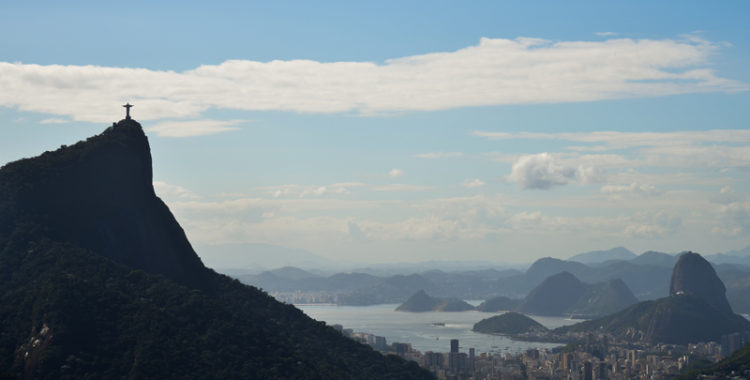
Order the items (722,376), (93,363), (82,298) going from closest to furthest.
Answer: (93,363) < (82,298) < (722,376)

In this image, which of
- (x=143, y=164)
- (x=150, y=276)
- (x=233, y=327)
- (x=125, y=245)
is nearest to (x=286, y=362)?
(x=233, y=327)

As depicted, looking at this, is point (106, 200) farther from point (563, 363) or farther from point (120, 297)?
point (563, 363)

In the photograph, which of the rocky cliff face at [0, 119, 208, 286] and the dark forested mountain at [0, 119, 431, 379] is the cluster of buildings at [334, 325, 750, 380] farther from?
the rocky cliff face at [0, 119, 208, 286]

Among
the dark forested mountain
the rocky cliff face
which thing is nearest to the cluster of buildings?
the dark forested mountain

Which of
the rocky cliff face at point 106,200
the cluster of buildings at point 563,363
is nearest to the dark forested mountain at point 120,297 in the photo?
the rocky cliff face at point 106,200

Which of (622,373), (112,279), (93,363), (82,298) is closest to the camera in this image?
(93,363)

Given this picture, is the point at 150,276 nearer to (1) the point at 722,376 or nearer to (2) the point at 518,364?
(1) the point at 722,376
